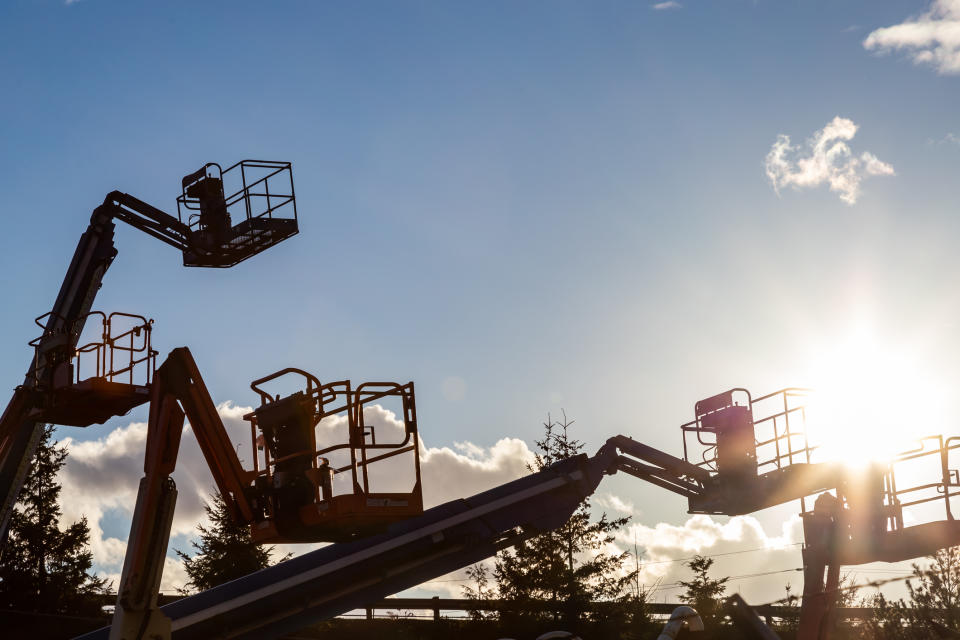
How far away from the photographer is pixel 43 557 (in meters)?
34.1

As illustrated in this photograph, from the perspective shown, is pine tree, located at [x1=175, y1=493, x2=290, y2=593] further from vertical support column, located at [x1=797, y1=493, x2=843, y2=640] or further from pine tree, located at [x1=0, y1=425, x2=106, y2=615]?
vertical support column, located at [x1=797, y1=493, x2=843, y2=640]

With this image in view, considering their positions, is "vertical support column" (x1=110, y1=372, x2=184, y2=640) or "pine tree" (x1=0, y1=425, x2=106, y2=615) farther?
"pine tree" (x1=0, y1=425, x2=106, y2=615)

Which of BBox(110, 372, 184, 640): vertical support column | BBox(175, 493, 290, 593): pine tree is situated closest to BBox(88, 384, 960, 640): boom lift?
BBox(110, 372, 184, 640): vertical support column

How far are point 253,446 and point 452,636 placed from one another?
14.5m

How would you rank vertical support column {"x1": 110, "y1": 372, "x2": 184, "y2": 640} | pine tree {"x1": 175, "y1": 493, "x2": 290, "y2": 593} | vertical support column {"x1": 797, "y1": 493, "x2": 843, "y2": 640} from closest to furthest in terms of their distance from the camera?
1. vertical support column {"x1": 110, "y1": 372, "x2": 184, "y2": 640}
2. vertical support column {"x1": 797, "y1": 493, "x2": 843, "y2": 640}
3. pine tree {"x1": 175, "y1": 493, "x2": 290, "y2": 593}

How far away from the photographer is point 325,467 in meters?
12.6

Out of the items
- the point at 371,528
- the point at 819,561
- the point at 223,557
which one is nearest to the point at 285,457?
the point at 371,528

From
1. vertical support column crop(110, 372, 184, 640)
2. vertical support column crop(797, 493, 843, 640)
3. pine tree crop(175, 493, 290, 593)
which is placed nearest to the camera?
vertical support column crop(110, 372, 184, 640)

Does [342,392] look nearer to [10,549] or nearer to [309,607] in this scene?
[309,607]

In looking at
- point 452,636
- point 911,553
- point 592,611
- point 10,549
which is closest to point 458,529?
point 911,553

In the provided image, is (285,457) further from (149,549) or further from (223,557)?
(223,557)

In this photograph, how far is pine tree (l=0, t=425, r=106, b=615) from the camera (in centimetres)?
3184

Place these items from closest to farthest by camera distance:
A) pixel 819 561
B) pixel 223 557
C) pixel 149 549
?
1. pixel 149 549
2. pixel 819 561
3. pixel 223 557

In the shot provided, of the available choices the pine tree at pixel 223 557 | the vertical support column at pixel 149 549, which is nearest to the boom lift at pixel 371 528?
the vertical support column at pixel 149 549
